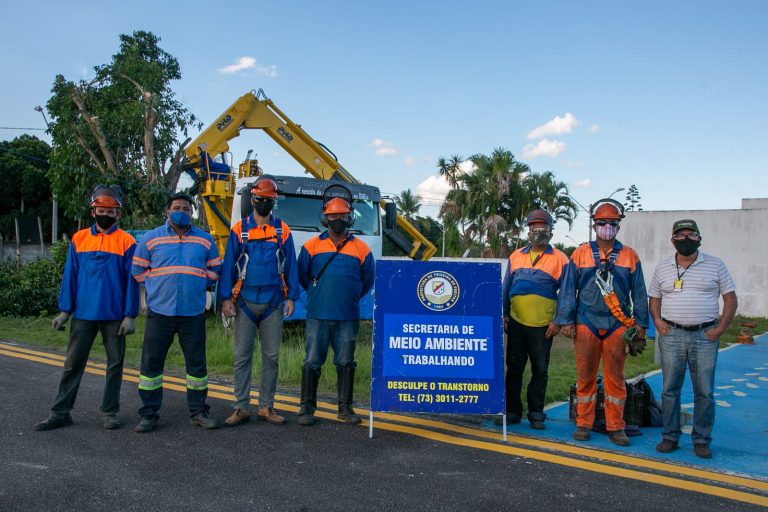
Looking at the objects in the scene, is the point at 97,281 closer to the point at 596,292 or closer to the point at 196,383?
the point at 196,383

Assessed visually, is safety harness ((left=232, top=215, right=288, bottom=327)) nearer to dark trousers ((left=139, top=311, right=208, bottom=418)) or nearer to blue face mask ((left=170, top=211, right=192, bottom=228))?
dark trousers ((left=139, top=311, right=208, bottom=418))

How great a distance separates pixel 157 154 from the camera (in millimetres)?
24000

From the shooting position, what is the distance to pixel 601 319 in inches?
214

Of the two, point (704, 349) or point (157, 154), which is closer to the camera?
point (704, 349)

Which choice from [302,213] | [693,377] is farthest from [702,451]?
[302,213]

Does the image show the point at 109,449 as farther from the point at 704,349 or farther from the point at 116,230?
the point at 704,349

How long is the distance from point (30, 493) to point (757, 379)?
8705mm

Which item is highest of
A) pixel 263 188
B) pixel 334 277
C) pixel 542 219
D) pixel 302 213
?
pixel 302 213

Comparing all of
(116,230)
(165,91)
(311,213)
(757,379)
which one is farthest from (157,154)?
(757,379)

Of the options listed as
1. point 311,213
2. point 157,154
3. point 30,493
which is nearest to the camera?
point 30,493

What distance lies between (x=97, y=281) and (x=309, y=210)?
605 centimetres

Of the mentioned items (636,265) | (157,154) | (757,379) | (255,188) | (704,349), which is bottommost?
(757,379)

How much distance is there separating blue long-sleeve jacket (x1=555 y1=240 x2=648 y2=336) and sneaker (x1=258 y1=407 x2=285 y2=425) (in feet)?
8.51

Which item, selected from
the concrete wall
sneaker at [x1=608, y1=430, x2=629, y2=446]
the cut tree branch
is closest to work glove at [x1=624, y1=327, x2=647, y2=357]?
sneaker at [x1=608, y1=430, x2=629, y2=446]
